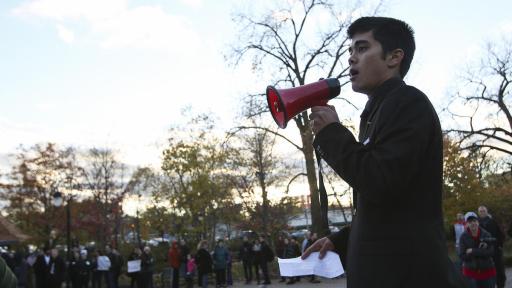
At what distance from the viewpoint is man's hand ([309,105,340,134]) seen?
2041 mm

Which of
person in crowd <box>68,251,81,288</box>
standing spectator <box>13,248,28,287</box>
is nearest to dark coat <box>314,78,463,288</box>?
standing spectator <box>13,248,28,287</box>

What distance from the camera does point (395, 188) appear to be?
1.86 metres

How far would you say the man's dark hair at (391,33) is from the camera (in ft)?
7.27

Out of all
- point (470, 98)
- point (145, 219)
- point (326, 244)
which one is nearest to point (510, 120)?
point (470, 98)

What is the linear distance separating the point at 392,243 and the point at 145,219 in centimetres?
4208

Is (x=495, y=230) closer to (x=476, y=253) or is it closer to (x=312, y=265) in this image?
(x=476, y=253)

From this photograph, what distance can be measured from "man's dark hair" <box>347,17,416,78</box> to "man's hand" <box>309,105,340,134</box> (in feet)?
1.09

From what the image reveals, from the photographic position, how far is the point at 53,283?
19.0m

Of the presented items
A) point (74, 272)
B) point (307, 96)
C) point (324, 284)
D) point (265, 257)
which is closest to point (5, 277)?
point (307, 96)

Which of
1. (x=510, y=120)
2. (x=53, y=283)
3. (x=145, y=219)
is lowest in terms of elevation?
(x=53, y=283)

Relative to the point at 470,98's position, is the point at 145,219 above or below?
below

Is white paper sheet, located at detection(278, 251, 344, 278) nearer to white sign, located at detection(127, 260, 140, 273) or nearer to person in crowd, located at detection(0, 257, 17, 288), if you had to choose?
person in crowd, located at detection(0, 257, 17, 288)

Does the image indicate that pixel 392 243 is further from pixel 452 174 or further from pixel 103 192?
pixel 103 192

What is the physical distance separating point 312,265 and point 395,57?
3.09 ft
